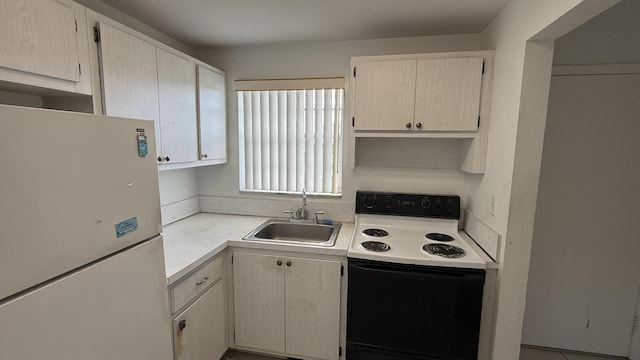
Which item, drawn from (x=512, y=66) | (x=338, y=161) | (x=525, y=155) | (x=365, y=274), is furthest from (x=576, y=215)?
(x=338, y=161)

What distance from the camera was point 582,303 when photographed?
2.09m

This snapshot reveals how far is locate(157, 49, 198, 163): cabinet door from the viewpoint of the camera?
176 centimetres

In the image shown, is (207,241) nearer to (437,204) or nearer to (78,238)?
(78,238)

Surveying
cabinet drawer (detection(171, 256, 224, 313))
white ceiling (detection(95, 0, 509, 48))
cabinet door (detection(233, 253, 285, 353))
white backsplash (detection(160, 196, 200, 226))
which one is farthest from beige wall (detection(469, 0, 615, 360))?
white backsplash (detection(160, 196, 200, 226))

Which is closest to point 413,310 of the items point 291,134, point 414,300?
point 414,300

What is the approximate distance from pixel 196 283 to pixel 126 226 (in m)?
0.73

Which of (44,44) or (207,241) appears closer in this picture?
(44,44)

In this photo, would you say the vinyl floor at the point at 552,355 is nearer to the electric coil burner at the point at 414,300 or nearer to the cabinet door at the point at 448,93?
the electric coil burner at the point at 414,300

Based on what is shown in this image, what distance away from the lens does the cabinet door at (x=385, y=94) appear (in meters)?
1.91

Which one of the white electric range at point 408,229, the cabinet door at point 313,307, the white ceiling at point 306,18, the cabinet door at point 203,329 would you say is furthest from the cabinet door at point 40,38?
the white electric range at point 408,229

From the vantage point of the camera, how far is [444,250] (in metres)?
1.76

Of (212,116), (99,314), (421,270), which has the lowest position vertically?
(421,270)

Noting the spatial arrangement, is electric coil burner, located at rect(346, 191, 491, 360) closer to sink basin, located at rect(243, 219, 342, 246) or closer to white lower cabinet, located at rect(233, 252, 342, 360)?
white lower cabinet, located at rect(233, 252, 342, 360)

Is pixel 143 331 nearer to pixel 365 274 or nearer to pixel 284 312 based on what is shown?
pixel 284 312
